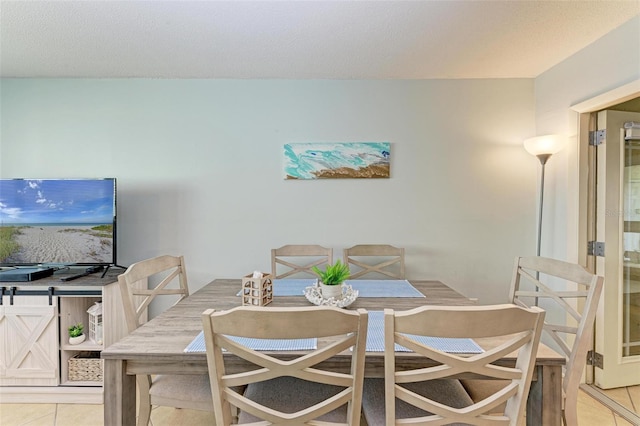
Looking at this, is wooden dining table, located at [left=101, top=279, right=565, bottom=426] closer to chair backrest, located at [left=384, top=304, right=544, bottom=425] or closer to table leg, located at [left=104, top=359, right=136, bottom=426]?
table leg, located at [left=104, top=359, right=136, bottom=426]

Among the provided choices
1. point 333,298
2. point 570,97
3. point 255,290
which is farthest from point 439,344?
point 570,97

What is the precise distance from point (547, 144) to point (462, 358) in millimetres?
2092

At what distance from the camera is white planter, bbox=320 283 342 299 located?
1.59 metres

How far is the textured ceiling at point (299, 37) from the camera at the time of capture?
1.75m

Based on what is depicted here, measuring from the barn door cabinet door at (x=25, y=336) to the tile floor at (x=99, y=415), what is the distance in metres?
0.20

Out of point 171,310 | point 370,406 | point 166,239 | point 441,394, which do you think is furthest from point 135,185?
point 441,394

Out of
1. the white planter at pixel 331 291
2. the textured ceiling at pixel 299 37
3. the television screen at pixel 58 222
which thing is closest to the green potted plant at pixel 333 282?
the white planter at pixel 331 291

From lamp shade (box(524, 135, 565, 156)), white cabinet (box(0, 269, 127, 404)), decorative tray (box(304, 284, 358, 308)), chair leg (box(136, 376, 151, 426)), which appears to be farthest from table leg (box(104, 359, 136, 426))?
lamp shade (box(524, 135, 565, 156))

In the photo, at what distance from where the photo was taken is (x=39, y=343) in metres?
2.11

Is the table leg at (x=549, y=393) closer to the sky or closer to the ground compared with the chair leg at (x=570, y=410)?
closer to the sky

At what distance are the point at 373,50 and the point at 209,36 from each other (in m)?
1.13

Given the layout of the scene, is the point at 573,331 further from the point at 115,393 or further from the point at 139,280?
the point at 139,280

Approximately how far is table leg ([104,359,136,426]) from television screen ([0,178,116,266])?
1469mm

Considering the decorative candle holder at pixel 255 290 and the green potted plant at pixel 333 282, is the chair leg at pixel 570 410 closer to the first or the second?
the green potted plant at pixel 333 282
